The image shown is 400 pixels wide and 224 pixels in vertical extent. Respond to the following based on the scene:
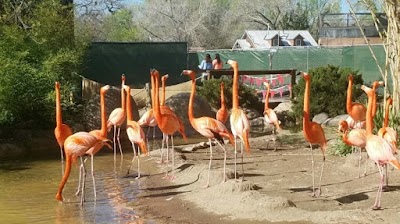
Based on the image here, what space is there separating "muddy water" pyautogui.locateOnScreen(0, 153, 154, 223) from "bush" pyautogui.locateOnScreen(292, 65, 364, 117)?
256 inches

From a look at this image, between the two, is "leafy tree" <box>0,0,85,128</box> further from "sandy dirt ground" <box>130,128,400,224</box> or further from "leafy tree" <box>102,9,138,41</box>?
"leafy tree" <box>102,9,138,41</box>

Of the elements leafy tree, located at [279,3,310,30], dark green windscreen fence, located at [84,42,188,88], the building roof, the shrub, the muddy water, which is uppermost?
leafy tree, located at [279,3,310,30]

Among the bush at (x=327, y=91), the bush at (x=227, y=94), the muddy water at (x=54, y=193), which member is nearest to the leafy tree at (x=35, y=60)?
the muddy water at (x=54, y=193)

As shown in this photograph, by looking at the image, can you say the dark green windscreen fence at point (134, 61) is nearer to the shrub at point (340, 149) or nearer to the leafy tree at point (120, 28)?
the shrub at point (340, 149)

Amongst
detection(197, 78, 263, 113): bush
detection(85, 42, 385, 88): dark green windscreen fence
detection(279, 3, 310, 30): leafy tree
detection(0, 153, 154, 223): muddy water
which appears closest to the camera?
detection(0, 153, 154, 223): muddy water

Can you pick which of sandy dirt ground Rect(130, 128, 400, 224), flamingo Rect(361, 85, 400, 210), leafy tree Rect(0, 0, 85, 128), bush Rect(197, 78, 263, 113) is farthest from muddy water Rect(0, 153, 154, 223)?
bush Rect(197, 78, 263, 113)

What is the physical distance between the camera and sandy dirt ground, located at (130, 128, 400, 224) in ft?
22.0

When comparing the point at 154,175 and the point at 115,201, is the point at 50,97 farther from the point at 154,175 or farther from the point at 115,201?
the point at 115,201

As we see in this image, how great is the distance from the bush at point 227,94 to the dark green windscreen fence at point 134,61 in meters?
5.23

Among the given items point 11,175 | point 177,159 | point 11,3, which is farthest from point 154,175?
point 11,3

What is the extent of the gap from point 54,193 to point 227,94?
367 inches

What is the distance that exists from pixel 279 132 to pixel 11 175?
6535mm

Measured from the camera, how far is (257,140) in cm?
1280

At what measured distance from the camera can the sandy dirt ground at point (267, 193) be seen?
6691 mm
